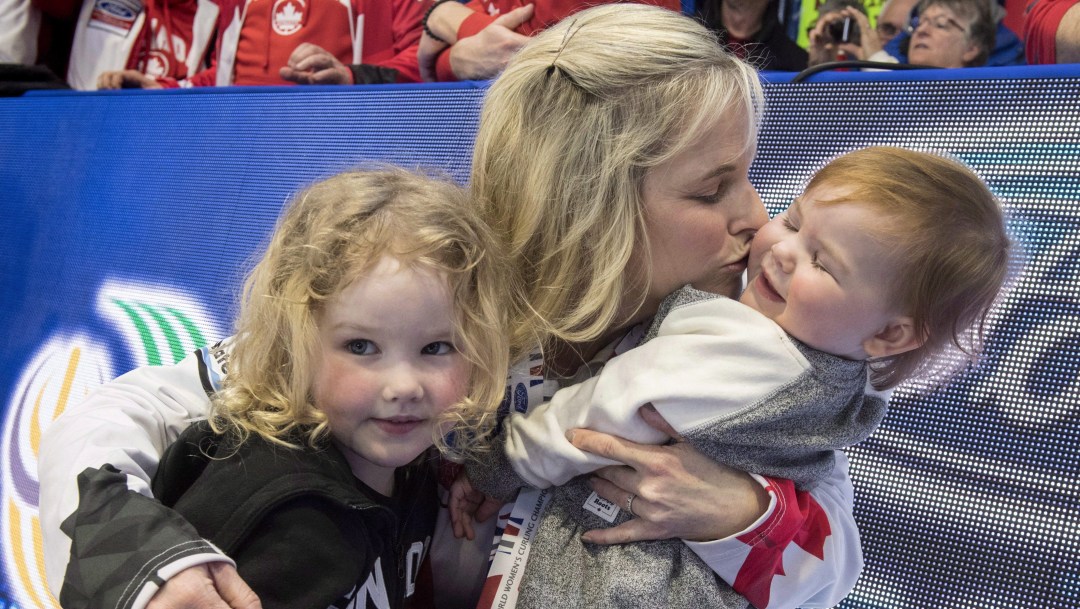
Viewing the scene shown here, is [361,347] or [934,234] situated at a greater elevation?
[934,234]

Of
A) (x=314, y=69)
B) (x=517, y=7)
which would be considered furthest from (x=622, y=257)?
(x=314, y=69)

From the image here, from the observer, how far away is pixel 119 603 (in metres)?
0.79

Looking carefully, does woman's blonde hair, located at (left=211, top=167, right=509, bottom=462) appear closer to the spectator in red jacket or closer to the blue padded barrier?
the blue padded barrier

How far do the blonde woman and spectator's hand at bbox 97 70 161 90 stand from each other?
6.37 ft

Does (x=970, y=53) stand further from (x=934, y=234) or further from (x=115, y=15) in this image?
(x=115, y=15)

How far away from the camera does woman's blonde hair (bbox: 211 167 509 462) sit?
963mm

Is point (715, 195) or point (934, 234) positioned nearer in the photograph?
point (934, 234)

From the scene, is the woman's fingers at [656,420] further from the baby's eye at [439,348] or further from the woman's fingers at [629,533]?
the baby's eye at [439,348]

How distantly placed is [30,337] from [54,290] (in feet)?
0.36

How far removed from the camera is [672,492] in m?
0.94

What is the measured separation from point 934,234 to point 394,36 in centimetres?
205

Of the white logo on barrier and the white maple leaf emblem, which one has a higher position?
the white maple leaf emblem

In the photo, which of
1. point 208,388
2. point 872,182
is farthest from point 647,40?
point 208,388

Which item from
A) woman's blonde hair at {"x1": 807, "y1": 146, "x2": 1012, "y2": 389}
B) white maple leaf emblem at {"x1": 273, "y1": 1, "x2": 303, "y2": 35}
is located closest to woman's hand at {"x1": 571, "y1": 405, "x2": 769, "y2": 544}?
woman's blonde hair at {"x1": 807, "y1": 146, "x2": 1012, "y2": 389}
